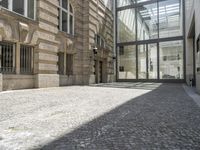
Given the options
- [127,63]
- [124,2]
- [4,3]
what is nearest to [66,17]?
[4,3]

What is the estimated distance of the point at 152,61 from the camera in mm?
19875

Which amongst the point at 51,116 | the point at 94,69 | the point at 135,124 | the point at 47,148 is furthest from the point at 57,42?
the point at 47,148

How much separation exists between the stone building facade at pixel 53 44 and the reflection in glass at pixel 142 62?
3430mm

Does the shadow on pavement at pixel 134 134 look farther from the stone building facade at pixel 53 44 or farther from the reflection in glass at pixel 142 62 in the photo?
the reflection in glass at pixel 142 62

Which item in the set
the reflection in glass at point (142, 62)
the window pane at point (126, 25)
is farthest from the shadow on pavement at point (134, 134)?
the window pane at point (126, 25)

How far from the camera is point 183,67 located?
1833 centimetres

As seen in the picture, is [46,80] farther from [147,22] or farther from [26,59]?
[147,22]

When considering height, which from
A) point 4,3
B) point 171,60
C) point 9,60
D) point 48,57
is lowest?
point 9,60

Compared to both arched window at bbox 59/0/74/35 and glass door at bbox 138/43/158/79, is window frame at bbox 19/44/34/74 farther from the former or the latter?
glass door at bbox 138/43/158/79

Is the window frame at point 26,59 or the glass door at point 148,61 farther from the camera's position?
the glass door at point 148,61

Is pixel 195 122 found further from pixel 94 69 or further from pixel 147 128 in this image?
pixel 94 69

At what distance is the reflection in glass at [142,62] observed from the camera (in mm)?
20141

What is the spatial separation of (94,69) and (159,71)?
6462 mm

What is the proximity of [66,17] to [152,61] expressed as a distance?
959 cm
